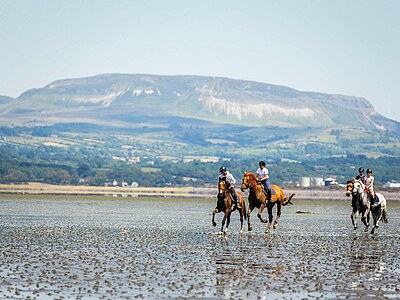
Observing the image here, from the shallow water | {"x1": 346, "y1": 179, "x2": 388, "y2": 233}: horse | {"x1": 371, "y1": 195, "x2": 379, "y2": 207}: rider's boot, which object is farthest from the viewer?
{"x1": 371, "y1": 195, "x2": 379, "y2": 207}: rider's boot

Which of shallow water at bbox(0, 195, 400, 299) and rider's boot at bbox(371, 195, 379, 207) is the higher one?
rider's boot at bbox(371, 195, 379, 207)

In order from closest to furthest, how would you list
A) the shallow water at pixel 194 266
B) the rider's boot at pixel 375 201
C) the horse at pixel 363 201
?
the shallow water at pixel 194 266, the horse at pixel 363 201, the rider's boot at pixel 375 201

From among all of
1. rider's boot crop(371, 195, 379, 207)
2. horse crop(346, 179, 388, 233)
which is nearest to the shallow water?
horse crop(346, 179, 388, 233)

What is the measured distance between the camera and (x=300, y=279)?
23938 mm

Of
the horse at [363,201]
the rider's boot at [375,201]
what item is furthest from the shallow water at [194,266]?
the rider's boot at [375,201]

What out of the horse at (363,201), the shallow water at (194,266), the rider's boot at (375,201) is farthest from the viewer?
the rider's boot at (375,201)

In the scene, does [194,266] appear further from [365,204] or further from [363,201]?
[365,204]

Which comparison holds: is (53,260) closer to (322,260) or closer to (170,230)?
(322,260)

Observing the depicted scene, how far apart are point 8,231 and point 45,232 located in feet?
5.14

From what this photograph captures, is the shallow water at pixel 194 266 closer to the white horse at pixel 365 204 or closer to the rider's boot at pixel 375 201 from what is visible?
the white horse at pixel 365 204

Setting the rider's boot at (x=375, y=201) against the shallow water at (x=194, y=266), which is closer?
the shallow water at (x=194, y=266)

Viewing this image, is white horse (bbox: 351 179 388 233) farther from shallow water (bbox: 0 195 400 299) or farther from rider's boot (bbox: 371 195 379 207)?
shallow water (bbox: 0 195 400 299)

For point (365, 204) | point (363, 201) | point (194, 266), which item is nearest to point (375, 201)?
point (365, 204)

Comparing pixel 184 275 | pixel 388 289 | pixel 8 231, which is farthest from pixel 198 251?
pixel 8 231
